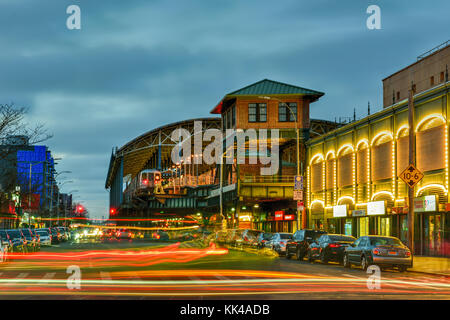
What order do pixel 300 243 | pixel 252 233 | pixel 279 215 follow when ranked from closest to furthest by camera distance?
pixel 300 243
pixel 252 233
pixel 279 215

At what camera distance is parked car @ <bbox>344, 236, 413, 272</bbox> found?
26891 mm

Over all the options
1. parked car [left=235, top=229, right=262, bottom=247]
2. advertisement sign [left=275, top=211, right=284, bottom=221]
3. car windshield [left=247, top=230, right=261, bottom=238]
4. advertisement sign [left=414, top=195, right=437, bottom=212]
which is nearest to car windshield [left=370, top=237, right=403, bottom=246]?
advertisement sign [left=414, top=195, right=437, bottom=212]

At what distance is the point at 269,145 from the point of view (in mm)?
79938

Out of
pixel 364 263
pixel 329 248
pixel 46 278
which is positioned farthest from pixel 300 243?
pixel 46 278

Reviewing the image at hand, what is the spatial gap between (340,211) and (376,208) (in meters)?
6.81

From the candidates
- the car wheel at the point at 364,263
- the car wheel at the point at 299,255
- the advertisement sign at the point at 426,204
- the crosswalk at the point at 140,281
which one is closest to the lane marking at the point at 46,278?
the crosswalk at the point at 140,281

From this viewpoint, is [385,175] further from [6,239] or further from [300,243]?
[6,239]

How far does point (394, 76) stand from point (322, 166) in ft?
96.6

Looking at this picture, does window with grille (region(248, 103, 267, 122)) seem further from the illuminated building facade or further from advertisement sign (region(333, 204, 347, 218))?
advertisement sign (region(333, 204, 347, 218))

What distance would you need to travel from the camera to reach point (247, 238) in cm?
5125

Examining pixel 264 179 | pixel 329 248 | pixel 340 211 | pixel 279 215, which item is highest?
pixel 264 179

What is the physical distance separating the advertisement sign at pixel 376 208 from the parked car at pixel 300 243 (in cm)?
914
